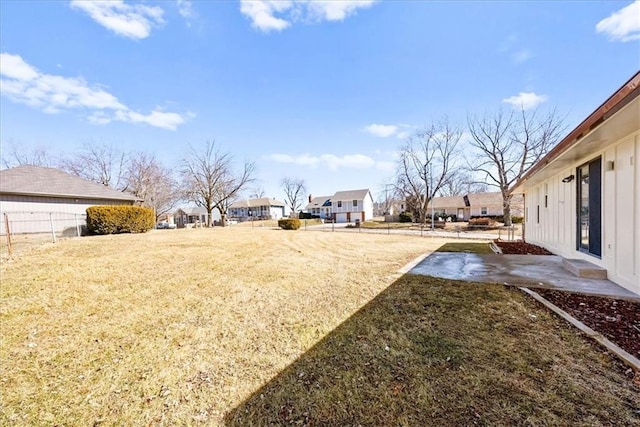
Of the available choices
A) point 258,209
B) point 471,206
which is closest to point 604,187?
point 471,206

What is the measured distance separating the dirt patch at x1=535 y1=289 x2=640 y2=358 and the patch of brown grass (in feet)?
9.05

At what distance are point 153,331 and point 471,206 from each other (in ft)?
153

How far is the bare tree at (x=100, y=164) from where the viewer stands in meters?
26.8

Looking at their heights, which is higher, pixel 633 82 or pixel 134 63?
pixel 134 63

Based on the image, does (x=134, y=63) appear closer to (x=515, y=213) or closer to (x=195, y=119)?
(x=195, y=119)

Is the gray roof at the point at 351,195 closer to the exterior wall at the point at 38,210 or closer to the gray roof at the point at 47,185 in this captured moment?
the gray roof at the point at 47,185

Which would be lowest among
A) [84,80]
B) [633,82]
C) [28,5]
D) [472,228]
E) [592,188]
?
[472,228]

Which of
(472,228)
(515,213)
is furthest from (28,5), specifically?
(515,213)

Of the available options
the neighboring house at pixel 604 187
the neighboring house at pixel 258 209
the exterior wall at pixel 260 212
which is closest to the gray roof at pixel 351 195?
the exterior wall at pixel 260 212

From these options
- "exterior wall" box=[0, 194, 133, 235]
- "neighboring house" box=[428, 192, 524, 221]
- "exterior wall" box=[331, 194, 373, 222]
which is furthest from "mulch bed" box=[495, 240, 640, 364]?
"exterior wall" box=[331, 194, 373, 222]

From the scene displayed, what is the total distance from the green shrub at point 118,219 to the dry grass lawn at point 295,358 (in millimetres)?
9797

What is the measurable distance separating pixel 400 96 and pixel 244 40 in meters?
8.76

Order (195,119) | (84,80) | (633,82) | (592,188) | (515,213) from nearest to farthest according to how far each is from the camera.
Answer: (633,82), (592,188), (84,80), (195,119), (515,213)

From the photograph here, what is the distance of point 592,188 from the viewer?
18.5 ft
